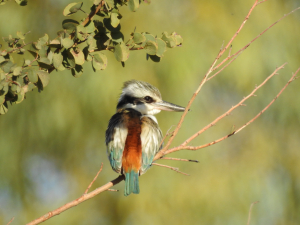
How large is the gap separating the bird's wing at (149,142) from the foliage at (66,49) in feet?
2.65

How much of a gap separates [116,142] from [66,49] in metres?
0.99

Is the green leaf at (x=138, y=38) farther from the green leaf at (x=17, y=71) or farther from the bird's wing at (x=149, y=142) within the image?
the bird's wing at (x=149, y=142)

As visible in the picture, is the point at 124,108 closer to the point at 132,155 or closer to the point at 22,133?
the point at 132,155

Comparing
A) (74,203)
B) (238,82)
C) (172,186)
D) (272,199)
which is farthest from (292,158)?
(74,203)

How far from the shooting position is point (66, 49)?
4.38ft

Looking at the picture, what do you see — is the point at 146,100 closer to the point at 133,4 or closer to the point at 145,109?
the point at 145,109

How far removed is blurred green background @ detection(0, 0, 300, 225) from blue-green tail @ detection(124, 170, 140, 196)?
1.48 metres

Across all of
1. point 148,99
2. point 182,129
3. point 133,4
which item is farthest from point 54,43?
point 182,129

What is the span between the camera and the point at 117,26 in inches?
55.8

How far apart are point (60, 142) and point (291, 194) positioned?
232 centimetres

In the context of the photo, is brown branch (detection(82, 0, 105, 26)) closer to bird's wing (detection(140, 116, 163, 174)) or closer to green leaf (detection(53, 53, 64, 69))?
green leaf (detection(53, 53, 64, 69))

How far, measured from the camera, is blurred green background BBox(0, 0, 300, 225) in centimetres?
375

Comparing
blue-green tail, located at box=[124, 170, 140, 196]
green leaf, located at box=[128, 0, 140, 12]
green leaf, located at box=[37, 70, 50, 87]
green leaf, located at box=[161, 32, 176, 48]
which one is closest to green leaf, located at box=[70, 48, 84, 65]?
green leaf, located at box=[37, 70, 50, 87]

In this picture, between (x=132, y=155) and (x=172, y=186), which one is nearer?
(x=132, y=155)
